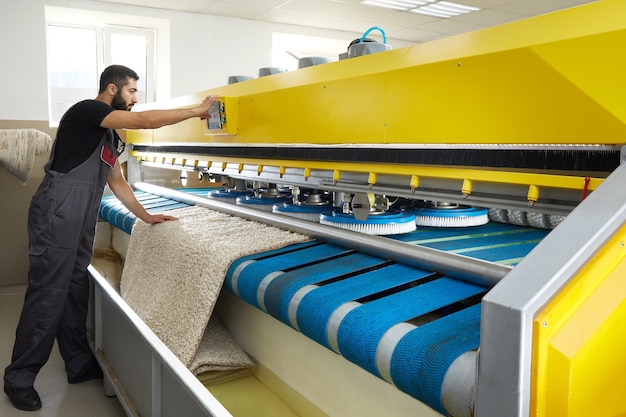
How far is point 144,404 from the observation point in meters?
1.72

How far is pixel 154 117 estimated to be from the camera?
83.0 inches

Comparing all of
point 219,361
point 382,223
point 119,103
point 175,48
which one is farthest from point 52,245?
point 175,48

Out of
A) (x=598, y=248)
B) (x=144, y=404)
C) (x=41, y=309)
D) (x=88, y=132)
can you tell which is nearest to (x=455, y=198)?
(x=598, y=248)

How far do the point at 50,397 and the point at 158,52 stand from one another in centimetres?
399

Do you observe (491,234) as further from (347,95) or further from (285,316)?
(285,316)

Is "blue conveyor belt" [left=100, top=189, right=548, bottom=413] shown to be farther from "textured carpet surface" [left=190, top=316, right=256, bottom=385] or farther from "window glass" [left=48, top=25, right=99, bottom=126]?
"window glass" [left=48, top=25, right=99, bottom=126]

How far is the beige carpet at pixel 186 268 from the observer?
1.65 meters

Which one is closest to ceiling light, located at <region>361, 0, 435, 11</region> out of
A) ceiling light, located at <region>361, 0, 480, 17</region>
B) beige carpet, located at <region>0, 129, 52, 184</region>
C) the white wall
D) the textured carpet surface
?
ceiling light, located at <region>361, 0, 480, 17</region>

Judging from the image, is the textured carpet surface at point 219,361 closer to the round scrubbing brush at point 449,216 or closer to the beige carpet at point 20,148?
the round scrubbing brush at point 449,216

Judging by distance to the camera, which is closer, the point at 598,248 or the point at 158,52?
the point at 598,248

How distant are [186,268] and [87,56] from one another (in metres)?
4.48

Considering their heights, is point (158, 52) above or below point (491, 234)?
above

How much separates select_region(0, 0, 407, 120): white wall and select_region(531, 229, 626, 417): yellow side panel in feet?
15.6

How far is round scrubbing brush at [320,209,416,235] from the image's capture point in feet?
5.59
